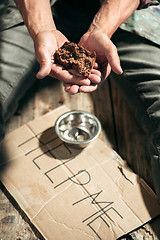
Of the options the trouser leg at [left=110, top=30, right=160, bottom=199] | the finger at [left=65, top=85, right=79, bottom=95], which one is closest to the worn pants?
the trouser leg at [left=110, top=30, right=160, bottom=199]

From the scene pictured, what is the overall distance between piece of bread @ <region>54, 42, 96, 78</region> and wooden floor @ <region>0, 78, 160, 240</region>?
38 centimetres

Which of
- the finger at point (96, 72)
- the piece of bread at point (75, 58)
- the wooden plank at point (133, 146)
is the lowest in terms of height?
the wooden plank at point (133, 146)

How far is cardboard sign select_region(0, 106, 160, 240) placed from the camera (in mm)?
1046

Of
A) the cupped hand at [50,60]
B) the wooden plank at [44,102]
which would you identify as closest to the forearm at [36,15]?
the cupped hand at [50,60]

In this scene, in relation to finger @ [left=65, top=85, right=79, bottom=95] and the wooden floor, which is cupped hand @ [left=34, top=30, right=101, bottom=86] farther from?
the wooden floor

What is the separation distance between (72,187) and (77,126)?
0.32 metres

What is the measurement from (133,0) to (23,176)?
0.94 m

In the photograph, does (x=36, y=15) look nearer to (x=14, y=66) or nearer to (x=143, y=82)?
(x=14, y=66)

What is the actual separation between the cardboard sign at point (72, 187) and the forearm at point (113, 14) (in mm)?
524

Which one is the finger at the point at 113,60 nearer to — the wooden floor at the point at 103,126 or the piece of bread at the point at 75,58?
the piece of bread at the point at 75,58

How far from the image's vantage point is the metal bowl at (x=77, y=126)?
4.34 ft

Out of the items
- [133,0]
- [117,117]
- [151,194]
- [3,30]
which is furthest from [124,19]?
[151,194]

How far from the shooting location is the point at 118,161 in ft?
4.06

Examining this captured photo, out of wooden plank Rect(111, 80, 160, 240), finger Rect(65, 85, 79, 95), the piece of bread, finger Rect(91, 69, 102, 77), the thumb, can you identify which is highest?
the thumb
